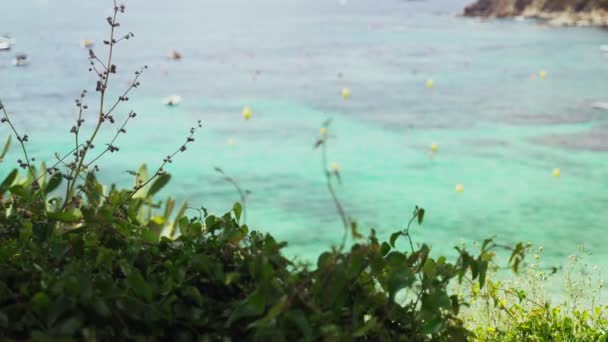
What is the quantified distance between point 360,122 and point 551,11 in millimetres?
18048

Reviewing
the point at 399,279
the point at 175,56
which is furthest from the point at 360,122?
the point at 399,279

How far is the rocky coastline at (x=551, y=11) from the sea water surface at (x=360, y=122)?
285 centimetres

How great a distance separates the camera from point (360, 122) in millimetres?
11656

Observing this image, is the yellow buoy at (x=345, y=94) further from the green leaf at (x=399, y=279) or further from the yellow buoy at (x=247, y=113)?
the green leaf at (x=399, y=279)

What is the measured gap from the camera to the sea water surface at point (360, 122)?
809 cm

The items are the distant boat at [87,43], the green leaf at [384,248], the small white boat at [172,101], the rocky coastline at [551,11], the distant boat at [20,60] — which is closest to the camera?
the green leaf at [384,248]

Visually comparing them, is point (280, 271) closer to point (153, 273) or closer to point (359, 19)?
point (153, 273)

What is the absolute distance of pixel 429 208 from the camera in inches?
327

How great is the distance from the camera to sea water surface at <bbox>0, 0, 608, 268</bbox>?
809cm

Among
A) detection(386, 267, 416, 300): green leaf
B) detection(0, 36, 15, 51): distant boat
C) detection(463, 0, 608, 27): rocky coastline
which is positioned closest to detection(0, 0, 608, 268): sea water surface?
detection(0, 36, 15, 51): distant boat

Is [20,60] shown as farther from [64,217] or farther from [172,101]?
[64,217]

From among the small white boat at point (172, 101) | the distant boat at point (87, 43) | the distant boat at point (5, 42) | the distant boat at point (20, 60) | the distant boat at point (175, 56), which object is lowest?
the small white boat at point (172, 101)

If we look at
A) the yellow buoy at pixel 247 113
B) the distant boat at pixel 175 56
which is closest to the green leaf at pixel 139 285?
the yellow buoy at pixel 247 113

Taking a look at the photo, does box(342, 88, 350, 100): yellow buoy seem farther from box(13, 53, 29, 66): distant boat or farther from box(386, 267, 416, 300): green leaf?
box(386, 267, 416, 300): green leaf
